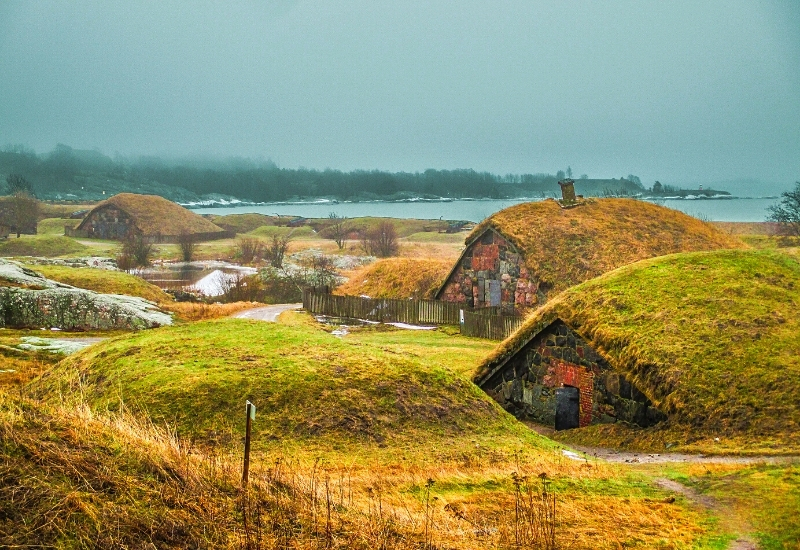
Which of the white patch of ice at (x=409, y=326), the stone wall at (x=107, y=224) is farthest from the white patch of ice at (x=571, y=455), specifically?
the stone wall at (x=107, y=224)

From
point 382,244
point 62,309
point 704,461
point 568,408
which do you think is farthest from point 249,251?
point 704,461

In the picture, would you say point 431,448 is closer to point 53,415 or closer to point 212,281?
point 53,415

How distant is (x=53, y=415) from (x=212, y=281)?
68148mm

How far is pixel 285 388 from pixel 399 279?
40.6m

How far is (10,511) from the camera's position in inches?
292

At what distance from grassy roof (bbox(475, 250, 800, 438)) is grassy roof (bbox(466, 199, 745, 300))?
17092mm

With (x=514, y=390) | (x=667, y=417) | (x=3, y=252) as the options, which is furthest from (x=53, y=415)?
(x=3, y=252)

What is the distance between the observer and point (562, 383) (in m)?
21.2

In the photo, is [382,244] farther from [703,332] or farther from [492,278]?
[703,332]

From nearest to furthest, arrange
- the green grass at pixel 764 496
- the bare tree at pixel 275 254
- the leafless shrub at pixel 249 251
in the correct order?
the green grass at pixel 764 496 < the bare tree at pixel 275 254 < the leafless shrub at pixel 249 251

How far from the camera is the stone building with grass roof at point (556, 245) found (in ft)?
137

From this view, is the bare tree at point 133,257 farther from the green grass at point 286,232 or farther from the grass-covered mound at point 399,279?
the green grass at point 286,232

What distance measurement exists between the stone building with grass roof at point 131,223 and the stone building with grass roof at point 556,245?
74138 millimetres

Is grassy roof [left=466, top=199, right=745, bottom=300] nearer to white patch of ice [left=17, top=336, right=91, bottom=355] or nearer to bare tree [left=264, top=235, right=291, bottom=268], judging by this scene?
white patch of ice [left=17, top=336, right=91, bottom=355]
